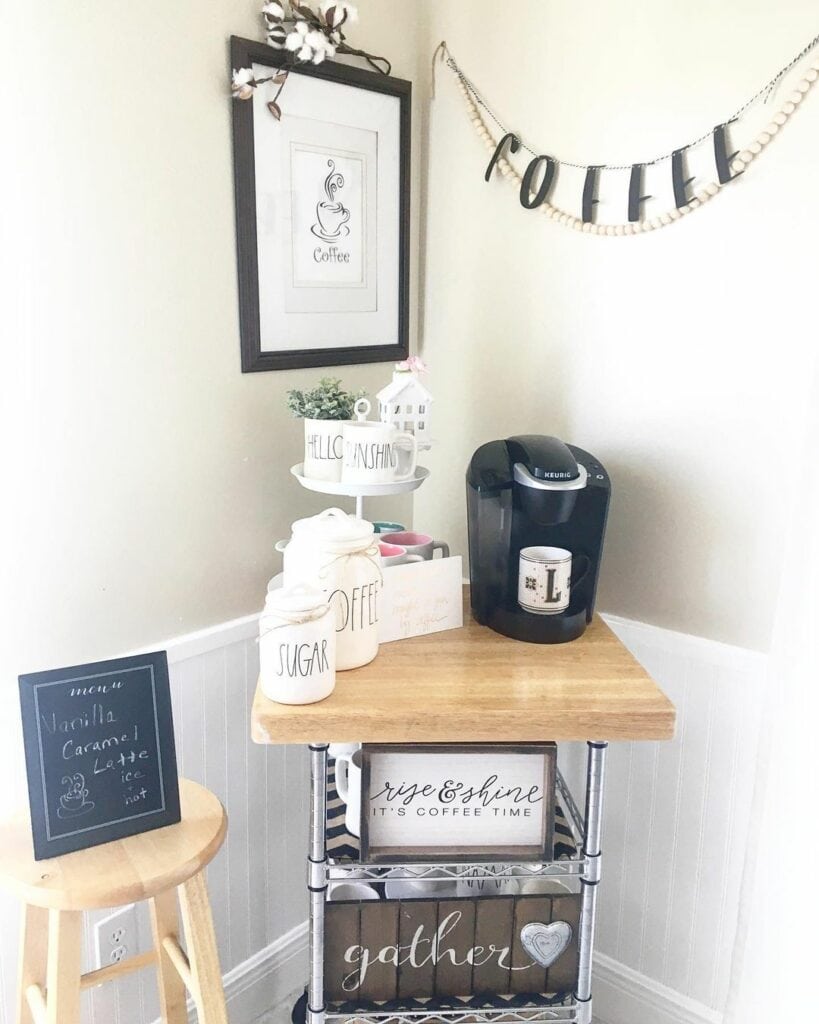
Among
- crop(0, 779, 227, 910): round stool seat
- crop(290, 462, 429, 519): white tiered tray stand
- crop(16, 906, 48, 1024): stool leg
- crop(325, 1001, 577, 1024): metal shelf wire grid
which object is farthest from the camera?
crop(290, 462, 429, 519): white tiered tray stand

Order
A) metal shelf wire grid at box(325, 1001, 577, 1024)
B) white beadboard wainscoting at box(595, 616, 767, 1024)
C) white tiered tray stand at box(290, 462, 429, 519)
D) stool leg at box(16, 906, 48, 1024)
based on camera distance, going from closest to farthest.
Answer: stool leg at box(16, 906, 48, 1024), metal shelf wire grid at box(325, 1001, 577, 1024), white tiered tray stand at box(290, 462, 429, 519), white beadboard wainscoting at box(595, 616, 767, 1024)

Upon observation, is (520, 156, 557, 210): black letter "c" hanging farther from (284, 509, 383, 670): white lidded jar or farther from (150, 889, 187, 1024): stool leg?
(150, 889, 187, 1024): stool leg

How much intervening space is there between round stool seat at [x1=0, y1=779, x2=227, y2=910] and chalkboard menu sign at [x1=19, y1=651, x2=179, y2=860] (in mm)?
18

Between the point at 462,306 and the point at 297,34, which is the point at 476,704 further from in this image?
the point at 297,34

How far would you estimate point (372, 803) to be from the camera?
47.9 inches

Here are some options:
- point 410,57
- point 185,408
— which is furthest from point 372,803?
point 410,57

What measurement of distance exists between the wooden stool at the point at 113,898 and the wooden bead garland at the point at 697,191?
111 centimetres

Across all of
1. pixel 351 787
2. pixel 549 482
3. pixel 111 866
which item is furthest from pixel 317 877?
pixel 549 482

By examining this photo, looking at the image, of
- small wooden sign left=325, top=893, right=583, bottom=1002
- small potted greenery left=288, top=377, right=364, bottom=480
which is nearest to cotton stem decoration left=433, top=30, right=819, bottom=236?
small potted greenery left=288, top=377, right=364, bottom=480

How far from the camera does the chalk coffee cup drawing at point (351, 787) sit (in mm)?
1310

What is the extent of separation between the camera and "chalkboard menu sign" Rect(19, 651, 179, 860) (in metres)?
1.11

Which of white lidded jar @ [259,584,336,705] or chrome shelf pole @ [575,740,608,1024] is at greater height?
white lidded jar @ [259,584,336,705]

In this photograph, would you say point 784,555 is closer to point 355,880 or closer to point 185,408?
point 355,880

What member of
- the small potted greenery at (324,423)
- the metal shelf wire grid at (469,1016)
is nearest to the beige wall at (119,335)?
the small potted greenery at (324,423)
